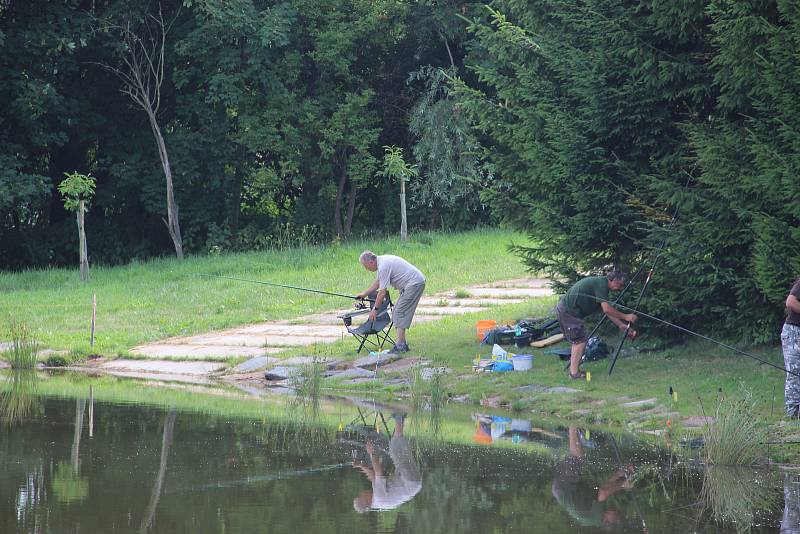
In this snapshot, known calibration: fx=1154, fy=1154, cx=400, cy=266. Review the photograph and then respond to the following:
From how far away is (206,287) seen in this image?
23156mm

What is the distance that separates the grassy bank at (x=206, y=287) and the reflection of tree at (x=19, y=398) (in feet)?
6.06

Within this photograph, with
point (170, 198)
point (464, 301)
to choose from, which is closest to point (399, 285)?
point (464, 301)

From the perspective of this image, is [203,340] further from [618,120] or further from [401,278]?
[618,120]

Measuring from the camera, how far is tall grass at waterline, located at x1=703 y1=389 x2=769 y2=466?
948 cm

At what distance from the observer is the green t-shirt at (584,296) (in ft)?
43.4

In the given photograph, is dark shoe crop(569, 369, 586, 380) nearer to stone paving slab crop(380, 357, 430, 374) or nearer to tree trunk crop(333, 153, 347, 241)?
stone paving slab crop(380, 357, 430, 374)

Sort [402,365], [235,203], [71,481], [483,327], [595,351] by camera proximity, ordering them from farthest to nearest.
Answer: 1. [235,203]
2. [483,327]
3. [402,365]
4. [595,351]
5. [71,481]

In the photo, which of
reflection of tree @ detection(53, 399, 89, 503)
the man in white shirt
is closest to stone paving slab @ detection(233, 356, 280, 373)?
the man in white shirt

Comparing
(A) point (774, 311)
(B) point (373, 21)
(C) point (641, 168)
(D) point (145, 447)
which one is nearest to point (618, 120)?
(C) point (641, 168)

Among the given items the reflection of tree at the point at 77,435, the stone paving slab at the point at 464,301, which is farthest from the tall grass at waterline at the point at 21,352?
the stone paving slab at the point at 464,301

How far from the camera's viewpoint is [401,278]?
51.2ft

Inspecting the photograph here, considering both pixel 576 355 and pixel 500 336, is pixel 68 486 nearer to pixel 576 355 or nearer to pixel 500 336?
pixel 576 355

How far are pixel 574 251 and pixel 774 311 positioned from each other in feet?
9.43

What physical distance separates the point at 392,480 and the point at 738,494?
263cm
